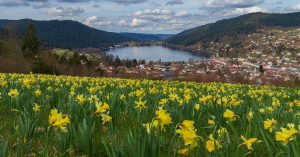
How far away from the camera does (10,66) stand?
5162cm

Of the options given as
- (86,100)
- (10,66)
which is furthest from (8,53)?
(86,100)

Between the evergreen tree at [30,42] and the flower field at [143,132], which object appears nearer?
the flower field at [143,132]

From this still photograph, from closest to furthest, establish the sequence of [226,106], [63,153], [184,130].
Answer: [184,130]
[63,153]
[226,106]

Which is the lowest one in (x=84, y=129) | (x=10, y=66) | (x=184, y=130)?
(x=10, y=66)

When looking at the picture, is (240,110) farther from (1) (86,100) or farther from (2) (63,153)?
(2) (63,153)

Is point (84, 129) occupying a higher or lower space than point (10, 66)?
higher

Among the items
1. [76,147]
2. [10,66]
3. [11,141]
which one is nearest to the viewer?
[76,147]

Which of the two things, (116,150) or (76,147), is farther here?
(76,147)

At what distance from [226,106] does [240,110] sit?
0.26 meters

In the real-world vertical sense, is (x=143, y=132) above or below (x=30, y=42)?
above

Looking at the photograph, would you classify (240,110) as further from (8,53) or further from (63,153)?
(8,53)

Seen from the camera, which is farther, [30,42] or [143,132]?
[30,42]

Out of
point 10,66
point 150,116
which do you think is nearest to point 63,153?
point 150,116

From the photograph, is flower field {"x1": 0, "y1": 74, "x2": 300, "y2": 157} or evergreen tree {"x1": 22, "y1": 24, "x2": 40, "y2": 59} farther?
evergreen tree {"x1": 22, "y1": 24, "x2": 40, "y2": 59}
